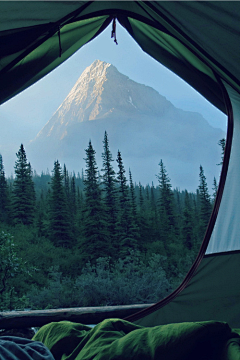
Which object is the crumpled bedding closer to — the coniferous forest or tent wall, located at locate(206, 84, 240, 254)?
tent wall, located at locate(206, 84, 240, 254)

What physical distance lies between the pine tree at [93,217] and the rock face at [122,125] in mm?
10748

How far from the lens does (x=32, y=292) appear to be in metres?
7.47

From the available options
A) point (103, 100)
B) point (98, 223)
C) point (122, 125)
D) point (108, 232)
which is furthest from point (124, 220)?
point (103, 100)

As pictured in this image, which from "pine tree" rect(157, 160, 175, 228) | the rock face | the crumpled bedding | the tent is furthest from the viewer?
the rock face

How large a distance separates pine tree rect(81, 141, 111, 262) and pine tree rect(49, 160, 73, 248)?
2.22 feet

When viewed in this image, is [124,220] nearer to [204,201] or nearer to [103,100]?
[204,201]

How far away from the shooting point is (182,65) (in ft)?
5.90

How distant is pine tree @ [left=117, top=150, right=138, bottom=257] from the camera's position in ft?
36.4

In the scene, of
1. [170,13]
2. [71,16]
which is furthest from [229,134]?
[71,16]

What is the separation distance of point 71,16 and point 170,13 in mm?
546

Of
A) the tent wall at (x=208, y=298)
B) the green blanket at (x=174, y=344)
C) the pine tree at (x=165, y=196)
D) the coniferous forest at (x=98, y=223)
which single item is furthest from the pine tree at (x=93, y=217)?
the green blanket at (x=174, y=344)

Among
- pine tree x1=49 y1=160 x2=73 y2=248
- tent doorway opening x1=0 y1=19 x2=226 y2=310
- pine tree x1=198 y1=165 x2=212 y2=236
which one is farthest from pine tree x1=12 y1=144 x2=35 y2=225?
pine tree x1=198 y1=165 x2=212 y2=236

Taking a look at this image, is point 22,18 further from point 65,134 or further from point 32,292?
point 65,134

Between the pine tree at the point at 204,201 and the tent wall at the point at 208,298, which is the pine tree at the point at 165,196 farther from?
the tent wall at the point at 208,298
